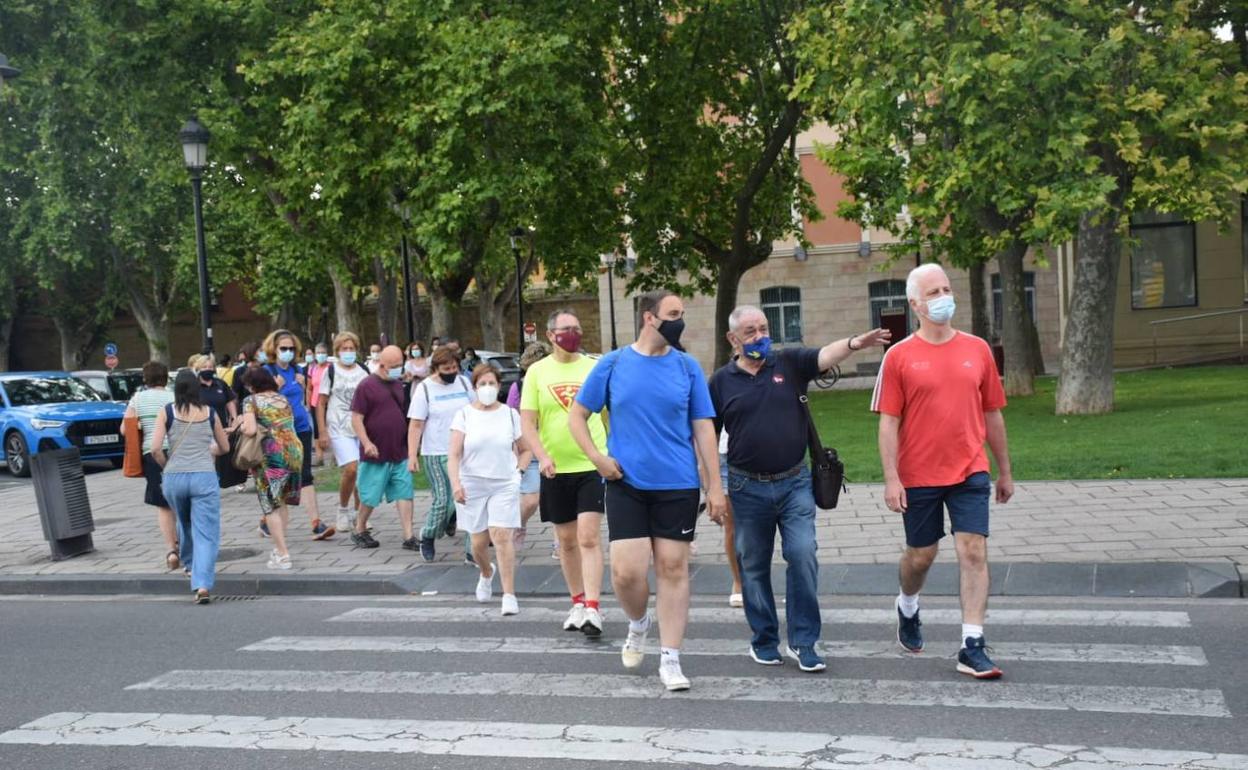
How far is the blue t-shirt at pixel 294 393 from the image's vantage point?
12.2 meters

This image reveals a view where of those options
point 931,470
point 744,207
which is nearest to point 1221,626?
point 931,470

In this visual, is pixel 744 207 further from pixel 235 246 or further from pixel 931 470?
pixel 235 246

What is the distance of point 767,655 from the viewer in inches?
261

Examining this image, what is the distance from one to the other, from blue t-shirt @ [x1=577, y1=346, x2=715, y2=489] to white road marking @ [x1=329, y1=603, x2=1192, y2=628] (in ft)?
6.36

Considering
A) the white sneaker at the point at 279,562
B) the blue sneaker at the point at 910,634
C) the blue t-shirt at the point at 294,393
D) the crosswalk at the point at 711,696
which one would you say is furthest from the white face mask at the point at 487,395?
the blue t-shirt at the point at 294,393

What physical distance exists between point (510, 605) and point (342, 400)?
4.26m

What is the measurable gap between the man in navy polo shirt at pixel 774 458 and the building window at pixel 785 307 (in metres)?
36.9

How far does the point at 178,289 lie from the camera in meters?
49.2

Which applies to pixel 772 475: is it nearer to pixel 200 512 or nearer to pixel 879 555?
pixel 879 555

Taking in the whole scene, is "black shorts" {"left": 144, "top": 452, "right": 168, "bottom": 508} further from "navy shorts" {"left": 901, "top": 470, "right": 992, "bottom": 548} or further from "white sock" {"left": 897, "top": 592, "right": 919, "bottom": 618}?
"navy shorts" {"left": 901, "top": 470, "right": 992, "bottom": 548}

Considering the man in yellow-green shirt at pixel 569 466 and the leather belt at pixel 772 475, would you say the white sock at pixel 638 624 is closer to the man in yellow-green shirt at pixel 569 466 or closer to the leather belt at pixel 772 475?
the man in yellow-green shirt at pixel 569 466

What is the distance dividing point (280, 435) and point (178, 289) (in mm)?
40838

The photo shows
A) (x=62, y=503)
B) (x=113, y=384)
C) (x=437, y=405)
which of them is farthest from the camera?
(x=113, y=384)

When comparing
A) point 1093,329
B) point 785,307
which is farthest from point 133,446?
point 785,307
